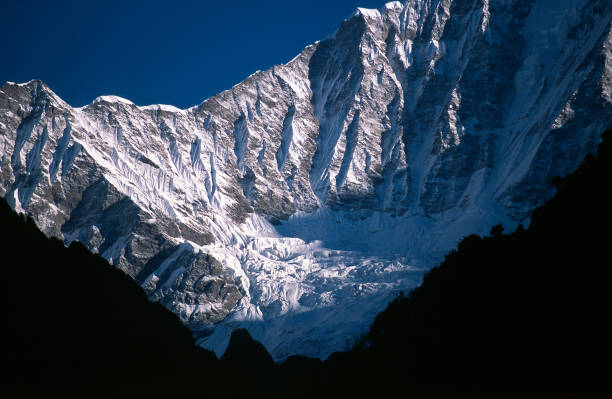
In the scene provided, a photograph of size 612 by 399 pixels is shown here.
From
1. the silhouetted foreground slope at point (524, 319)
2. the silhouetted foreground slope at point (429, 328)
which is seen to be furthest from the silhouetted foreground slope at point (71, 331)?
the silhouetted foreground slope at point (524, 319)

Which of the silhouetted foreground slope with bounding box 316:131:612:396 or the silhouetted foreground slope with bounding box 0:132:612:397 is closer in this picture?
the silhouetted foreground slope with bounding box 0:132:612:397

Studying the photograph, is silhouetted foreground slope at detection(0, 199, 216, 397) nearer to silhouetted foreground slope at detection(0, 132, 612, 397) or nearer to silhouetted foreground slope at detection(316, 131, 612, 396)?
silhouetted foreground slope at detection(0, 132, 612, 397)

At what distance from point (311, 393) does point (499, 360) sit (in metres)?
19.2

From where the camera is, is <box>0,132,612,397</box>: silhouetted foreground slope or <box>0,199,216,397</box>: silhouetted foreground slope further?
<box>0,132,612,397</box>: silhouetted foreground slope

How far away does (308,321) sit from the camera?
640 ft

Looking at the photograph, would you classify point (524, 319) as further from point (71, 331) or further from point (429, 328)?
point (71, 331)

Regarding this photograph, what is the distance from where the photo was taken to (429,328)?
204 ft

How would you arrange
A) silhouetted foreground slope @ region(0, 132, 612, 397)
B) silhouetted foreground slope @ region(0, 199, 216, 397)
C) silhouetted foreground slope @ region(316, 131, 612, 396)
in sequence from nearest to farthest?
silhouetted foreground slope @ region(0, 199, 216, 397) → silhouetted foreground slope @ region(0, 132, 612, 397) → silhouetted foreground slope @ region(316, 131, 612, 396)

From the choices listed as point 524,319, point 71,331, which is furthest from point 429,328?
point 71,331

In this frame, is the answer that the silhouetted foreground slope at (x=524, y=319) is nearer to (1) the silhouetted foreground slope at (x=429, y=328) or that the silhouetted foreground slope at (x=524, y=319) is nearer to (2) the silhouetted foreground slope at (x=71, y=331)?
(1) the silhouetted foreground slope at (x=429, y=328)

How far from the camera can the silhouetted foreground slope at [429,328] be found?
4347 cm

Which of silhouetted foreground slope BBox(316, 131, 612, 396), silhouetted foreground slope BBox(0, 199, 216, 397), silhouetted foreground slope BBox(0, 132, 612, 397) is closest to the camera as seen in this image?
silhouetted foreground slope BBox(0, 199, 216, 397)

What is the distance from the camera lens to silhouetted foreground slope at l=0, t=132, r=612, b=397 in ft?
143

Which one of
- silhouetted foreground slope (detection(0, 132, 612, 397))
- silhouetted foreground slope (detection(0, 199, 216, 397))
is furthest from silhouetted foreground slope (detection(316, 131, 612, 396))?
silhouetted foreground slope (detection(0, 199, 216, 397))
